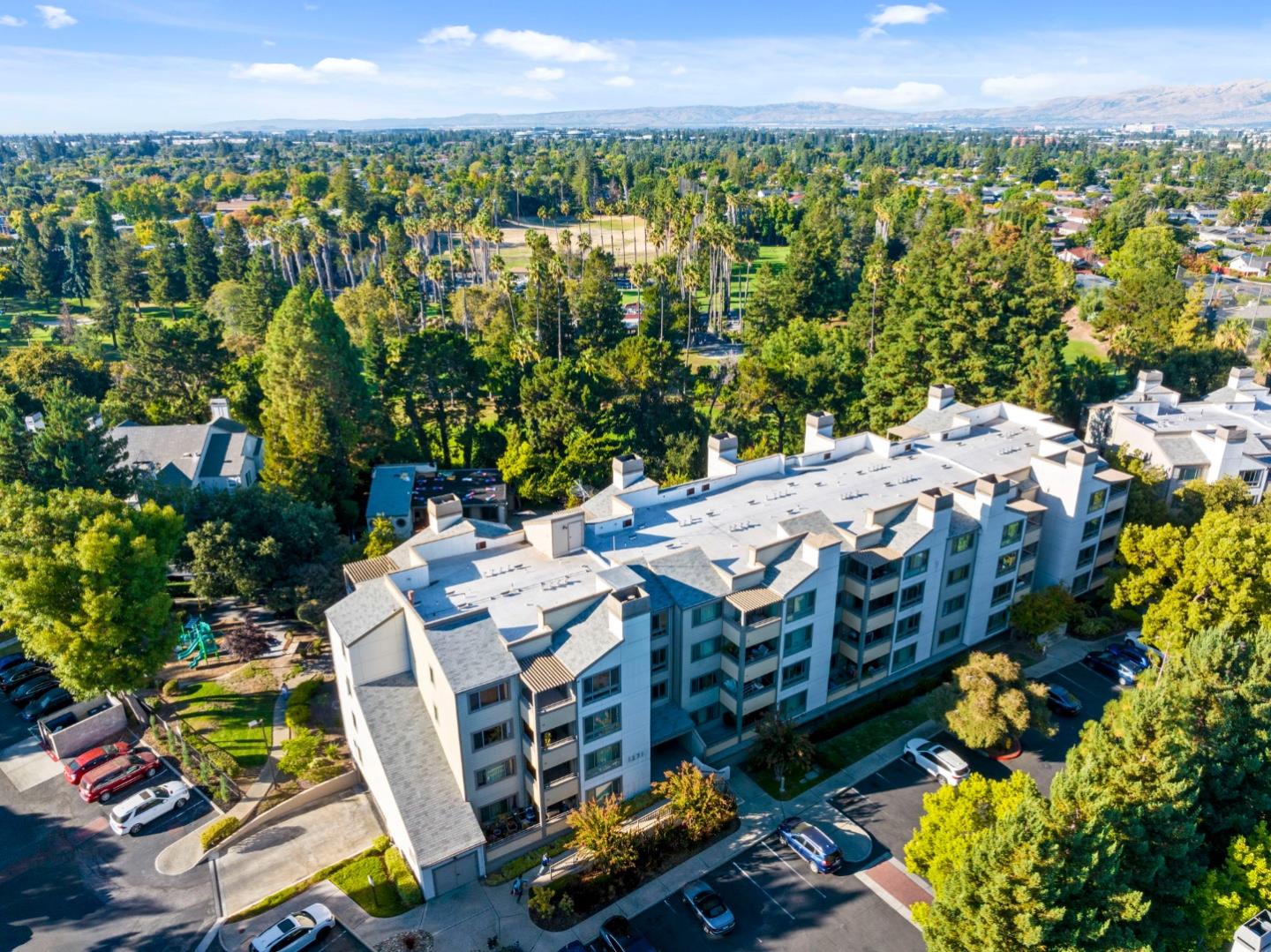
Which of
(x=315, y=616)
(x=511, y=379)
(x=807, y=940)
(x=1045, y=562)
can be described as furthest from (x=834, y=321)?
(x=807, y=940)

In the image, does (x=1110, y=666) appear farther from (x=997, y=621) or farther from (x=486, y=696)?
(x=486, y=696)

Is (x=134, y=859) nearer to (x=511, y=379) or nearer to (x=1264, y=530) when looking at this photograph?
(x=511, y=379)

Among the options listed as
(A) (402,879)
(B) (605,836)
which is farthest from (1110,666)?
(A) (402,879)

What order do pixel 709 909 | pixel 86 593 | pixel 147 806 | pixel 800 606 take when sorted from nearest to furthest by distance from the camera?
1. pixel 709 909
2. pixel 147 806
3. pixel 86 593
4. pixel 800 606

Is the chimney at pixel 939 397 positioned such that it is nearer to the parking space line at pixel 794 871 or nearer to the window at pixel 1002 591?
the window at pixel 1002 591

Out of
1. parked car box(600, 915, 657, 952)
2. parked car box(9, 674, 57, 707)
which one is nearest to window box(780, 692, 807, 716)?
parked car box(600, 915, 657, 952)

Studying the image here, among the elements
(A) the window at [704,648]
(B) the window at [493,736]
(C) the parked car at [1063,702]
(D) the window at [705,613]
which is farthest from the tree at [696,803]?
→ (C) the parked car at [1063,702]

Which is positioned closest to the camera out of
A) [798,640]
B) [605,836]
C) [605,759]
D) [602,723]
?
[605,836]
